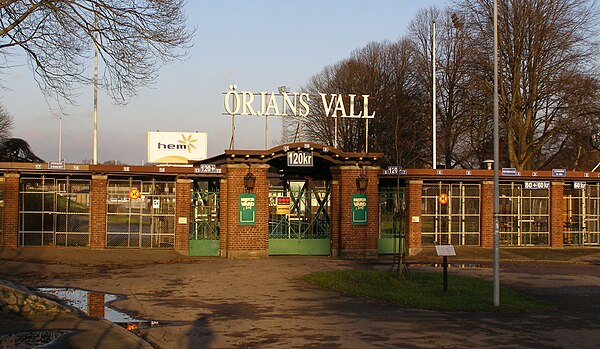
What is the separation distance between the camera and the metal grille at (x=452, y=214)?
32906 millimetres

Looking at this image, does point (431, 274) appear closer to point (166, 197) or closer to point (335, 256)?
point (335, 256)

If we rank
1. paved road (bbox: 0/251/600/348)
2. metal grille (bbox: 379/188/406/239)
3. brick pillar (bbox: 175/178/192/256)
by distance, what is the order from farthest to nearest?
1. metal grille (bbox: 379/188/406/239)
2. brick pillar (bbox: 175/178/192/256)
3. paved road (bbox: 0/251/600/348)

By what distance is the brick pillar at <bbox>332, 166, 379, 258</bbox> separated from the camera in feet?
98.3

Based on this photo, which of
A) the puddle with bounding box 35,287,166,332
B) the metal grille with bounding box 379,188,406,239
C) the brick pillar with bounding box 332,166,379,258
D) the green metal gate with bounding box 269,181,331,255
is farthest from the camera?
the metal grille with bounding box 379,188,406,239

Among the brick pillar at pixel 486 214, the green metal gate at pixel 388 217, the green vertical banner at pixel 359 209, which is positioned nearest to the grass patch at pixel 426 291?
the green vertical banner at pixel 359 209

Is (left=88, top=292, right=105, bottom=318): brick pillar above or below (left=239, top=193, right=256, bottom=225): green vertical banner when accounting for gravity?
below

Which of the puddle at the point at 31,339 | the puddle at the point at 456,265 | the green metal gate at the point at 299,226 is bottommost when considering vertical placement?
the puddle at the point at 456,265

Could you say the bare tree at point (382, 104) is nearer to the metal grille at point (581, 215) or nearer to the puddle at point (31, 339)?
the metal grille at point (581, 215)

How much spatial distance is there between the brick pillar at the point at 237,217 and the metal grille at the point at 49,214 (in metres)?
5.87

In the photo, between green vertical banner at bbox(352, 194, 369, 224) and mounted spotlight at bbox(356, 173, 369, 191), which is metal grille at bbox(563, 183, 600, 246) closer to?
green vertical banner at bbox(352, 194, 369, 224)

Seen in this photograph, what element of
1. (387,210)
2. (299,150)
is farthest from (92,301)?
(387,210)

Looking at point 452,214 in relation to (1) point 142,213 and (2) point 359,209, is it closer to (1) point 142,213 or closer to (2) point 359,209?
(2) point 359,209

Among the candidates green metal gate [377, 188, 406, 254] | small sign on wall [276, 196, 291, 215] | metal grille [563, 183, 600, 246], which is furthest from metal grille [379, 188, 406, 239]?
metal grille [563, 183, 600, 246]

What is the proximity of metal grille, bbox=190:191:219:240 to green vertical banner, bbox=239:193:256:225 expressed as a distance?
62.3 inches
